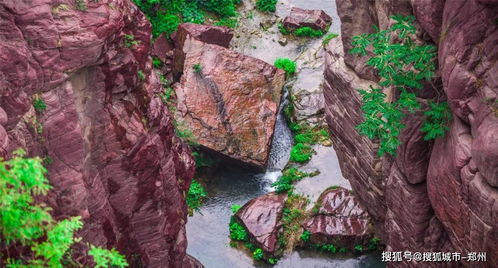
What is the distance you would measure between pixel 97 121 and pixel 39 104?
5.77 ft

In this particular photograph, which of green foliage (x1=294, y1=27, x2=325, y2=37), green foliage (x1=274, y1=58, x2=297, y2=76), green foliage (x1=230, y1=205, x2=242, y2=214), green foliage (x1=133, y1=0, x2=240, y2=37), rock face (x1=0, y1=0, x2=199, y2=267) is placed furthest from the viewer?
green foliage (x1=294, y1=27, x2=325, y2=37)

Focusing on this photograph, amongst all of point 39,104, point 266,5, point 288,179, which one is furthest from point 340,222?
point 266,5

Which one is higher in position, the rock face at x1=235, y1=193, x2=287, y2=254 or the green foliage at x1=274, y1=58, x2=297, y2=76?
the green foliage at x1=274, y1=58, x2=297, y2=76

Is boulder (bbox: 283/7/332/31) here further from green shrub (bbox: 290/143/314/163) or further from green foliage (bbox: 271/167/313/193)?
green foliage (bbox: 271/167/313/193)

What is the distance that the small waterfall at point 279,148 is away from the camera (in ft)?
74.8

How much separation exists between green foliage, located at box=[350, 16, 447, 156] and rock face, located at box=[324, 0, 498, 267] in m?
0.34

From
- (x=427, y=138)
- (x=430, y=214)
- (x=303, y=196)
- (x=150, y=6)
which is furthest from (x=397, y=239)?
(x=150, y=6)

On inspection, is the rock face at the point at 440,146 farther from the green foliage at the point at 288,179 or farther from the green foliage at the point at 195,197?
the green foliage at the point at 195,197

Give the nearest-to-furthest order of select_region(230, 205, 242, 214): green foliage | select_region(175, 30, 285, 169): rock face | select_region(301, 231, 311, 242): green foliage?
select_region(301, 231, 311, 242): green foliage < select_region(230, 205, 242, 214): green foliage < select_region(175, 30, 285, 169): rock face

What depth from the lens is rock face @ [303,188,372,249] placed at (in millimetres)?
19234

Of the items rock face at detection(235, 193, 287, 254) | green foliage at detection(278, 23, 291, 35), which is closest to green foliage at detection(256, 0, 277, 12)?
green foliage at detection(278, 23, 291, 35)

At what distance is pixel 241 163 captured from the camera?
2216 cm

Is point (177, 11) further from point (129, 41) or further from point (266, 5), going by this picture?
point (129, 41)

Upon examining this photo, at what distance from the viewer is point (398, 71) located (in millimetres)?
11898
